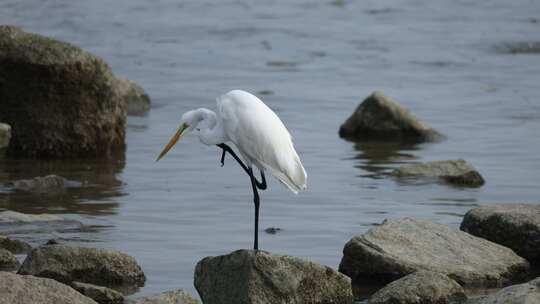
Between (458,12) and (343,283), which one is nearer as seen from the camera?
(343,283)

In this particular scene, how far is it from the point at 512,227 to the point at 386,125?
18.6 feet

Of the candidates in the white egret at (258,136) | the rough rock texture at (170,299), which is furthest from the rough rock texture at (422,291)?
the rough rock texture at (170,299)

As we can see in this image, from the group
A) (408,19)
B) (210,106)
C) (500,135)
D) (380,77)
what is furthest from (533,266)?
(408,19)

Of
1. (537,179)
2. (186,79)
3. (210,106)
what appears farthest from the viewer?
(186,79)

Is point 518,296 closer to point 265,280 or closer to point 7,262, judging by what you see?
point 265,280

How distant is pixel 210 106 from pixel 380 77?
3.71 meters

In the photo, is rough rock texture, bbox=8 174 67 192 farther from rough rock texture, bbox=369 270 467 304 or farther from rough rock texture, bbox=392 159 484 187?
rough rock texture, bbox=369 270 467 304

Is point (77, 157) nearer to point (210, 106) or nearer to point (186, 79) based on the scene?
point (210, 106)

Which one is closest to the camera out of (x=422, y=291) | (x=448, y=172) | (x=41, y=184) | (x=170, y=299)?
(x=170, y=299)

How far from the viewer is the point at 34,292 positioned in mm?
6559

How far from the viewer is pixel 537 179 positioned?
12.0 meters

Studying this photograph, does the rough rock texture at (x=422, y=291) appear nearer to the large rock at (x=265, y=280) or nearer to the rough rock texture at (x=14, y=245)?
the large rock at (x=265, y=280)

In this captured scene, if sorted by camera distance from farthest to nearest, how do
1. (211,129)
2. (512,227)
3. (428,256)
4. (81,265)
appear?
1. (512,227)
2. (211,129)
3. (428,256)
4. (81,265)

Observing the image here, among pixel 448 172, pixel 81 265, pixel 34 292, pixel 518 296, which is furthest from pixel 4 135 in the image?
pixel 518 296
